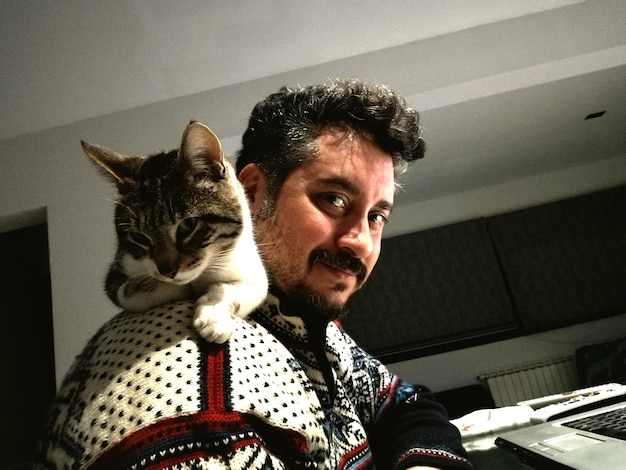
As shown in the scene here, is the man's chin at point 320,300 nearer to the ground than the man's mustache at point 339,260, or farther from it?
nearer to the ground

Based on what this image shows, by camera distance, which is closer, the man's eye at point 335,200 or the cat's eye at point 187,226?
the cat's eye at point 187,226

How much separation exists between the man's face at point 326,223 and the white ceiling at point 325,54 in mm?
1141

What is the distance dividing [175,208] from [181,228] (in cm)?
3

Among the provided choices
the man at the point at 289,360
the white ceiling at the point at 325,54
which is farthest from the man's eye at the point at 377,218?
the white ceiling at the point at 325,54

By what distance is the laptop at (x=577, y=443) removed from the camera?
57 centimetres

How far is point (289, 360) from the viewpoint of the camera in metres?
0.54

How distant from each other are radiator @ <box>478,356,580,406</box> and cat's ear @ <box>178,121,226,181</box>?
10.9ft

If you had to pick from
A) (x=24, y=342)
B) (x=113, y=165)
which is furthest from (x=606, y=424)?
(x=24, y=342)

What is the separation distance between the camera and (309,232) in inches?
31.9

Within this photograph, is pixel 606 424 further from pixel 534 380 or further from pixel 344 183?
pixel 534 380

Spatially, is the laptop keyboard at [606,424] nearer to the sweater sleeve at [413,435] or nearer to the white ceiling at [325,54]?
the sweater sleeve at [413,435]

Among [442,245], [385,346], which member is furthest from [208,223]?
[442,245]

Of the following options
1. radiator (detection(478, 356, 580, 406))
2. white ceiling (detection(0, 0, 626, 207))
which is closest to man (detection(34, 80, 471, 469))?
white ceiling (detection(0, 0, 626, 207))

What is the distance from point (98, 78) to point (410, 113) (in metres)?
1.57
